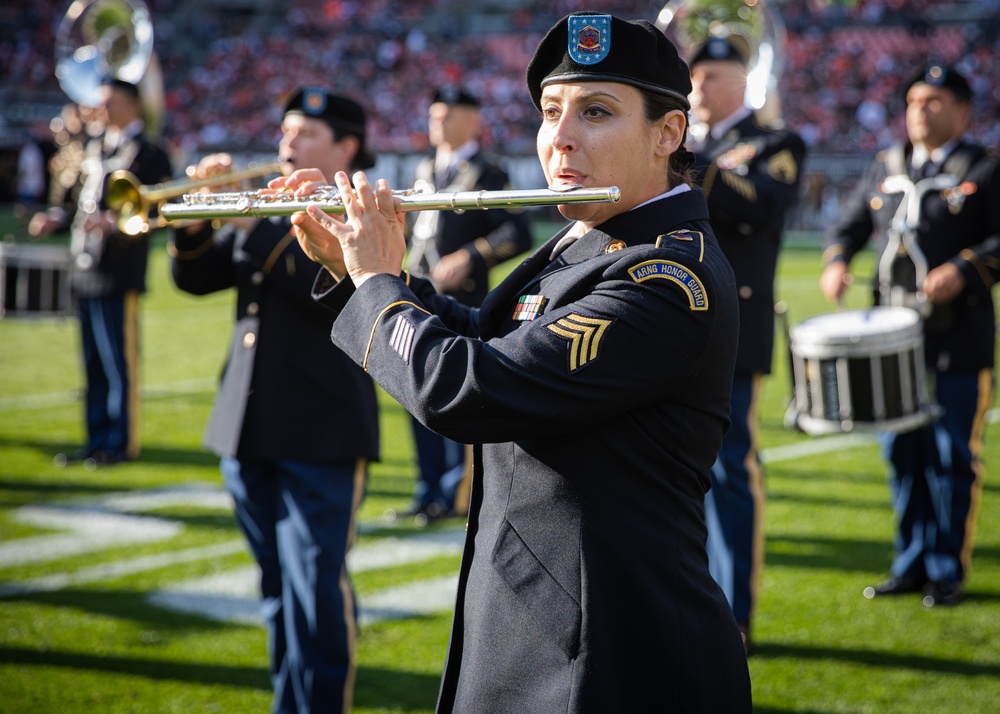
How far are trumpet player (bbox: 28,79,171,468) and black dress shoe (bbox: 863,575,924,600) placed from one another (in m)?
4.85

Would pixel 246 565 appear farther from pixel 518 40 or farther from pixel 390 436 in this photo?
pixel 518 40

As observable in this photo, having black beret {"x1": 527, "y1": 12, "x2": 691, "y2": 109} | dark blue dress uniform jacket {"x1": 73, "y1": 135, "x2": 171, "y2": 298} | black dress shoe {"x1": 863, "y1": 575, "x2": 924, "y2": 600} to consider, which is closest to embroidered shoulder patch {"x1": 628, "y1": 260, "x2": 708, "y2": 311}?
black beret {"x1": 527, "y1": 12, "x2": 691, "y2": 109}

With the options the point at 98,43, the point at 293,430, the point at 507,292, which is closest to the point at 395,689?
the point at 293,430

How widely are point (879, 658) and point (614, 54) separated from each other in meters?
3.29

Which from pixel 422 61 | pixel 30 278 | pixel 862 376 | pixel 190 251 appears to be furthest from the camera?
pixel 422 61

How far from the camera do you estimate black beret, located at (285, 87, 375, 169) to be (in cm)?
388

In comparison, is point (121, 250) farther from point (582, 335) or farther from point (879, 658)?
point (582, 335)

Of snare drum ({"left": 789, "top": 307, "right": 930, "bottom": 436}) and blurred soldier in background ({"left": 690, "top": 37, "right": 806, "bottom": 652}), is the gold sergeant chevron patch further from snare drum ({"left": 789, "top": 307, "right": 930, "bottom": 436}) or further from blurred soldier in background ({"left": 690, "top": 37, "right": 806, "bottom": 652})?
snare drum ({"left": 789, "top": 307, "right": 930, "bottom": 436})

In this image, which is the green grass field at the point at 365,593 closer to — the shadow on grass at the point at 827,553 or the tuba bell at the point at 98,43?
the shadow on grass at the point at 827,553

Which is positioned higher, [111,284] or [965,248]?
[111,284]

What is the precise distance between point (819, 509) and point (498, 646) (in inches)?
190

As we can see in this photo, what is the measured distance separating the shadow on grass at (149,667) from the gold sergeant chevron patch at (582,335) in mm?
2772

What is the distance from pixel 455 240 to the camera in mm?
6723

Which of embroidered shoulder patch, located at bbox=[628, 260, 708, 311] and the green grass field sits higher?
embroidered shoulder patch, located at bbox=[628, 260, 708, 311]
